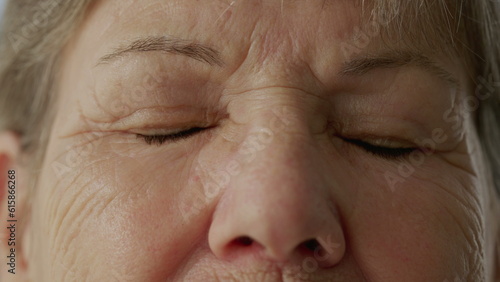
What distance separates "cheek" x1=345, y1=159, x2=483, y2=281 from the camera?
1103mm

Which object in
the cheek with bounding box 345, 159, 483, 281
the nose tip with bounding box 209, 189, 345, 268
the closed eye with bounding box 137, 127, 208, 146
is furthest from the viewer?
the closed eye with bounding box 137, 127, 208, 146

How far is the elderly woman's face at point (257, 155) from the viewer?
3.43 ft

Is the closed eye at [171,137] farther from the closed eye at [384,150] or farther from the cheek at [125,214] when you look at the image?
the closed eye at [384,150]

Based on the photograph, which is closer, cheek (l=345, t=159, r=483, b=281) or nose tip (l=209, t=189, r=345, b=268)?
nose tip (l=209, t=189, r=345, b=268)

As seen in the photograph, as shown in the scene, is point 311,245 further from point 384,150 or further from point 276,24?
point 276,24

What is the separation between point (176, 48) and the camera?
1177 mm

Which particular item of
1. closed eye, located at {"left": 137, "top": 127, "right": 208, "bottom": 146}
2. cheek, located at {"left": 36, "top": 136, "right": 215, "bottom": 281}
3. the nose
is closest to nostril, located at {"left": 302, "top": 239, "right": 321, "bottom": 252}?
the nose

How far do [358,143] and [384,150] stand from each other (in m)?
0.06

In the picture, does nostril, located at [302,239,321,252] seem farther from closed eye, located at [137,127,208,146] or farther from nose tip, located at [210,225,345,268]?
closed eye, located at [137,127,208,146]

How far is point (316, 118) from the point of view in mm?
1171

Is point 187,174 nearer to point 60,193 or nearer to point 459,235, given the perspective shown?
point 60,193

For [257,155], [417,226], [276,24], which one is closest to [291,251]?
[257,155]

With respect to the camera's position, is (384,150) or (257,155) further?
(384,150)

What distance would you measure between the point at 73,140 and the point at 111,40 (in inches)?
9.5
